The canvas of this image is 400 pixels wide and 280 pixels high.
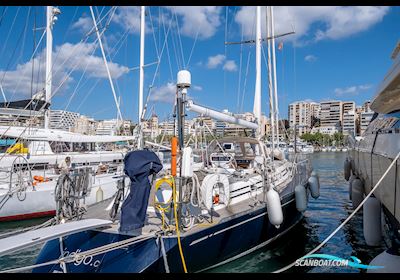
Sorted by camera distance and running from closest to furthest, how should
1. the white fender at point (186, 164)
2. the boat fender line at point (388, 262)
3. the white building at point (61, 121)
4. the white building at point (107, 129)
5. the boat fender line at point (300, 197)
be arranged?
1. the boat fender line at point (388, 262)
2. the white fender at point (186, 164)
3. the boat fender line at point (300, 197)
4. the white building at point (61, 121)
5. the white building at point (107, 129)

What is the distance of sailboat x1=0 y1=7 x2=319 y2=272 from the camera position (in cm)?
500

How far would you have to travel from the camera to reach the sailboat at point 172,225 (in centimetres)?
500

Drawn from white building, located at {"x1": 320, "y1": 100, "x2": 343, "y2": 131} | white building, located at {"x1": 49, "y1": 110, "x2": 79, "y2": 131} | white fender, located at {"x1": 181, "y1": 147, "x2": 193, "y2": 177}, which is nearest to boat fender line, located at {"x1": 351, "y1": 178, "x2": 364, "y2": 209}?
white fender, located at {"x1": 181, "y1": 147, "x2": 193, "y2": 177}

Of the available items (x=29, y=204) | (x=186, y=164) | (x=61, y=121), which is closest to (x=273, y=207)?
(x=186, y=164)

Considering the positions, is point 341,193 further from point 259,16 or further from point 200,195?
point 200,195

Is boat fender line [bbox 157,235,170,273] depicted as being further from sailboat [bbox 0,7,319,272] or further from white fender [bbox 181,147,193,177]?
white fender [bbox 181,147,193,177]

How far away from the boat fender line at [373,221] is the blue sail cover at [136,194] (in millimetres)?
4539

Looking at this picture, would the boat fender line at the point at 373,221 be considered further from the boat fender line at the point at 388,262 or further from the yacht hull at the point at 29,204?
the yacht hull at the point at 29,204

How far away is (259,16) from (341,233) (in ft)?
25.4

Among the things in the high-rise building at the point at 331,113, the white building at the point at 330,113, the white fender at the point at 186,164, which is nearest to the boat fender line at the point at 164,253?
the white fender at the point at 186,164

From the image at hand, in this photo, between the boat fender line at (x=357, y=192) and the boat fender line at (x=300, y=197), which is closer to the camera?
the boat fender line at (x=300, y=197)

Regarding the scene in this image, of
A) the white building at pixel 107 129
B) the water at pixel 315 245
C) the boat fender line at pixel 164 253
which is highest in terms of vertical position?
the white building at pixel 107 129

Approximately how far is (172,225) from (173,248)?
1.41 feet
